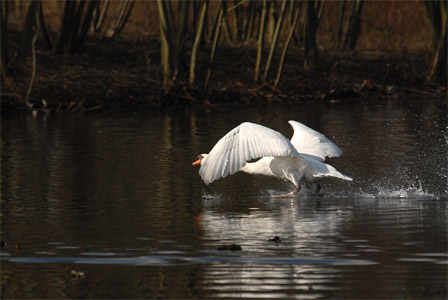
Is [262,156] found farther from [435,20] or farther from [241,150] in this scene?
[435,20]

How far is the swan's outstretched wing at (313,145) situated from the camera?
12031 millimetres

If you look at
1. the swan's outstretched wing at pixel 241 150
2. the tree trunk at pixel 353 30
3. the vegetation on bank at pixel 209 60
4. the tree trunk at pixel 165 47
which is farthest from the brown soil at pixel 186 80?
the swan's outstretched wing at pixel 241 150

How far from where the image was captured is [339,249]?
316 inches

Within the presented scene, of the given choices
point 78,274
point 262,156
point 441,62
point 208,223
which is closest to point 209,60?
point 441,62

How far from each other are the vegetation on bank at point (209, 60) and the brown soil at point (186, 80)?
3 cm

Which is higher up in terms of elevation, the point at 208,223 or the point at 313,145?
the point at 313,145

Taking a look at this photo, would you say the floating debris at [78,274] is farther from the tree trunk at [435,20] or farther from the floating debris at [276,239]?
the tree trunk at [435,20]

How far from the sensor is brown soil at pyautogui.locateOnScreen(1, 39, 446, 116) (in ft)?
82.4

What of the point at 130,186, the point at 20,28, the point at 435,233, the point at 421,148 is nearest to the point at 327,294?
the point at 435,233

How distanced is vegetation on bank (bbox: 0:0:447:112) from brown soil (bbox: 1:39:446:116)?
3 centimetres

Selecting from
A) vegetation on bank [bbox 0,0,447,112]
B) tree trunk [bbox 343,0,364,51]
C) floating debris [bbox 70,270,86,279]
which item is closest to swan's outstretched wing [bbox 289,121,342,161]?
floating debris [bbox 70,270,86,279]

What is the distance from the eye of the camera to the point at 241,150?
36.0 feet

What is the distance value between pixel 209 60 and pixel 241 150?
49.2ft

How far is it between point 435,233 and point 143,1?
1164 inches
